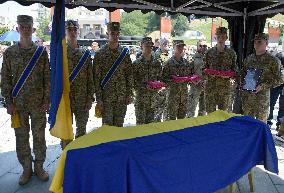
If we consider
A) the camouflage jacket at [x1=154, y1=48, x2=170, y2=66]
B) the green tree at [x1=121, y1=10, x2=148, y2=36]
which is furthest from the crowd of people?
the green tree at [x1=121, y1=10, x2=148, y2=36]

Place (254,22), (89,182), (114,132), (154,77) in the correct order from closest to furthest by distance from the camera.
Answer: (89,182), (114,132), (154,77), (254,22)

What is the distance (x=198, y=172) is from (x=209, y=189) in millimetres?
238

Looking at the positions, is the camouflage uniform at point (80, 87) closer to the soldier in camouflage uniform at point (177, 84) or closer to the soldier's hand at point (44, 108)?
the soldier's hand at point (44, 108)

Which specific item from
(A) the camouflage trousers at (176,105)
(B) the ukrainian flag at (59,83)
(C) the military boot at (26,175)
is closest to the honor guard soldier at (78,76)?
(C) the military boot at (26,175)

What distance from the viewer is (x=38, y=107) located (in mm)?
4332

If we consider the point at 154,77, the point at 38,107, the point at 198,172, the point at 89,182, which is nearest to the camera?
the point at 89,182

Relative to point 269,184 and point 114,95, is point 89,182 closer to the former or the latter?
point 114,95

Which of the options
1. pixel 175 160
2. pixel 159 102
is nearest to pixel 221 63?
pixel 159 102

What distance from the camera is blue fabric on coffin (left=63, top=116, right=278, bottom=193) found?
8.94ft

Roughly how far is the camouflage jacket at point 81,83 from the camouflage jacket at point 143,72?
2.99ft

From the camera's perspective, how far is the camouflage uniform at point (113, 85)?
4.75 meters

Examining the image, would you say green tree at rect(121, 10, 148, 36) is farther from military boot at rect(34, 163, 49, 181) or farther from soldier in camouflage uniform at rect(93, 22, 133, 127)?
military boot at rect(34, 163, 49, 181)

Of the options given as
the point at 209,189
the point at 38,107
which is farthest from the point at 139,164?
the point at 38,107

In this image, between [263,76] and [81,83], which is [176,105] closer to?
[263,76]
